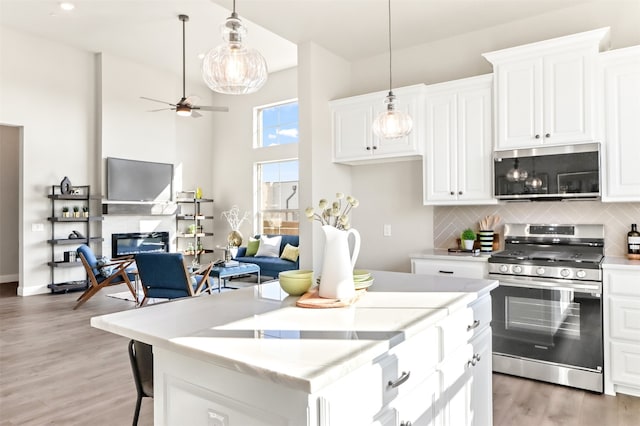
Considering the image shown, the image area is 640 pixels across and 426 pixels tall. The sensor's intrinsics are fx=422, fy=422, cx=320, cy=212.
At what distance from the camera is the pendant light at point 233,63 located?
5.68 feet

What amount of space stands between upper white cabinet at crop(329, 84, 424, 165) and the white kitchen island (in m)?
2.16

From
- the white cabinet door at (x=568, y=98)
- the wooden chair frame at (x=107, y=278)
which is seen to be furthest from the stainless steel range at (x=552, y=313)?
the wooden chair frame at (x=107, y=278)

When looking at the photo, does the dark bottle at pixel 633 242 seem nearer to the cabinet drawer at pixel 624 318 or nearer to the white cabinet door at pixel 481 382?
the cabinet drawer at pixel 624 318

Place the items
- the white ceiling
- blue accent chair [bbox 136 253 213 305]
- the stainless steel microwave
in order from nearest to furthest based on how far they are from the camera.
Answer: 1. the stainless steel microwave
2. the white ceiling
3. blue accent chair [bbox 136 253 213 305]

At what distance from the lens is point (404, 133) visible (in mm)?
2695

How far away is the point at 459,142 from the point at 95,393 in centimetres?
340

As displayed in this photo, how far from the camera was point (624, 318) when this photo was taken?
2.79 m

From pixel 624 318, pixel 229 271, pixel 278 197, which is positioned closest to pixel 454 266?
pixel 624 318

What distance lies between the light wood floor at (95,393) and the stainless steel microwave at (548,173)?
1.41 meters

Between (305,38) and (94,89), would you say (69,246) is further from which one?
(305,38)

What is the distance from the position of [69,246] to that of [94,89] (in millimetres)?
2708

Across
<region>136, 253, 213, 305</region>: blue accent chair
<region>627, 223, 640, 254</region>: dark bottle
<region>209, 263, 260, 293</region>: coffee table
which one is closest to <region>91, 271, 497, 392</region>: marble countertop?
<region>627, 223, 640, 254</region>: dark bottle

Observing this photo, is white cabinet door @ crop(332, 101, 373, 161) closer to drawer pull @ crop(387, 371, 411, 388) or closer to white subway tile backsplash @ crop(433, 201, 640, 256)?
white subway tile backsplash @ crop(433, 201, 640, 256)

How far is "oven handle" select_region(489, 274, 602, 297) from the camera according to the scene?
2846 millimetres
